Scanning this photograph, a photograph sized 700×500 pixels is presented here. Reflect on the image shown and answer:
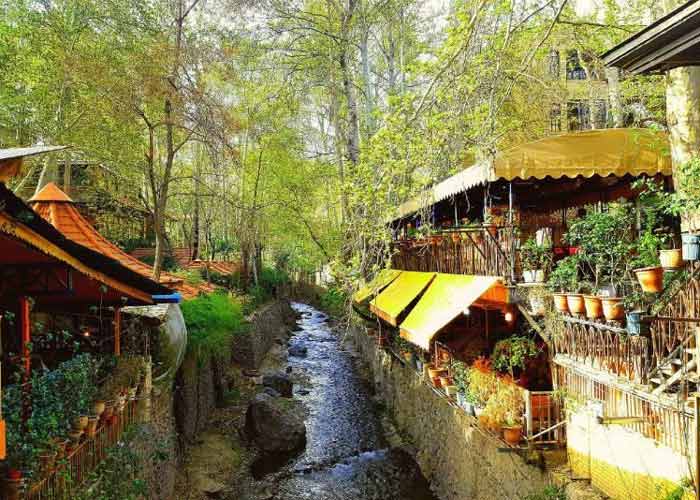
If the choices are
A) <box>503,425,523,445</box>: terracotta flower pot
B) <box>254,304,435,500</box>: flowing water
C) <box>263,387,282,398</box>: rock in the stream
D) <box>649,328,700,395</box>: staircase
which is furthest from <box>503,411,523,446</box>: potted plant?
<box>263,387,282,398</box>: rock in the stream

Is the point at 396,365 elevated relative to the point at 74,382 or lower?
lower

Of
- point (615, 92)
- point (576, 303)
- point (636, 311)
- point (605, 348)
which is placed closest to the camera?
point (636, 311)

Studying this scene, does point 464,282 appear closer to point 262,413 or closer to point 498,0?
point 498,0

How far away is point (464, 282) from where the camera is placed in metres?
10.7

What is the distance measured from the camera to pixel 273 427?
1462 cm

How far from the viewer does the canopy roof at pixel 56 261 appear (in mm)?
5207

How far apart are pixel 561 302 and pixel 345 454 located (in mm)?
9059

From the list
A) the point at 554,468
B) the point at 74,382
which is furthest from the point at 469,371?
the point at 74,382

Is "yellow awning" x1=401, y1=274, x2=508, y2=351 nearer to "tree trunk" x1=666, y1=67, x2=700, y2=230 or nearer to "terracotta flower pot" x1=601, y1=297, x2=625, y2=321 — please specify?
"terracotta flower pot" x1=601, y1=297, x2=625, y2=321

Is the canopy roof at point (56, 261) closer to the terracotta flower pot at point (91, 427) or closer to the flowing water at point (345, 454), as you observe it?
the terracotta flower pot at point (91, 427)

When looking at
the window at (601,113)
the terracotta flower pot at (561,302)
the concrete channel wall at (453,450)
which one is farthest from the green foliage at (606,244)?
the window at (601,113)

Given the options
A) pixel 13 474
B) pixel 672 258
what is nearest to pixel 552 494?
pixel 672 258

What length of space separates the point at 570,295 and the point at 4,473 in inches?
260

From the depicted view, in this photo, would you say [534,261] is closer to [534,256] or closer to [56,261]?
[534,256]
